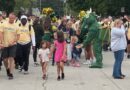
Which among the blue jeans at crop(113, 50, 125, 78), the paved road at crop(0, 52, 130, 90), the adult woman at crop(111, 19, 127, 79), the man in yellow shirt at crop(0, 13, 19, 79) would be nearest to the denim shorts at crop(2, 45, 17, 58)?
the man in yellow shirt at crop(0, 13, 19, 79)

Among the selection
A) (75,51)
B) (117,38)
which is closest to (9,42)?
(117,38)

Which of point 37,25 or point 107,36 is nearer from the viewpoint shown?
point 37,25

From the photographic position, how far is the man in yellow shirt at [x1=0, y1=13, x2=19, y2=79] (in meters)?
14.8

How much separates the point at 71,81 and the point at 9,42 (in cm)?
209

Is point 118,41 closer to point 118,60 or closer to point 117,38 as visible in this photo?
point 117,38

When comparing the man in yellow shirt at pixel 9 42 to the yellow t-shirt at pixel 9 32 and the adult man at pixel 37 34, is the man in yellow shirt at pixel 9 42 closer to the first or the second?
the yellow t-shirt at pixel 9 32

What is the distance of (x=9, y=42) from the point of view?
14.8m

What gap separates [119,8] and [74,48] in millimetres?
42411

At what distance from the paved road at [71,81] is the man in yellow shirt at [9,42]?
0.46 meters

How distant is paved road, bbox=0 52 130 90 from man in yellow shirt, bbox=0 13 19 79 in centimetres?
46

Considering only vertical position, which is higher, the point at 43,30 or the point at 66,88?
the point at 43,30

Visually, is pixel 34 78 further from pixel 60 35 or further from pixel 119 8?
pixel 119 8

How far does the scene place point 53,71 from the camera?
16812mm

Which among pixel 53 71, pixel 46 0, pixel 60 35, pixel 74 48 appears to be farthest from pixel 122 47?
pixel 46 0
